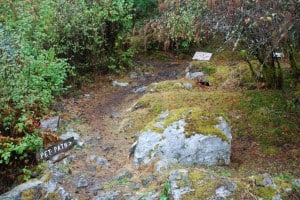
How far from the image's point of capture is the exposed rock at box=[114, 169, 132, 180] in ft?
19.1

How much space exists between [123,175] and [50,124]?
2.02 metres

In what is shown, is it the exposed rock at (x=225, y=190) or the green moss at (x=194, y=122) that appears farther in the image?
the green moss at (x=194, y=122)

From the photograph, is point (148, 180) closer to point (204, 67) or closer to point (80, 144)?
point (80, 144)

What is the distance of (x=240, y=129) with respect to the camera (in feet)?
23.1

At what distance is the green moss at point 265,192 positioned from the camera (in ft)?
16.5

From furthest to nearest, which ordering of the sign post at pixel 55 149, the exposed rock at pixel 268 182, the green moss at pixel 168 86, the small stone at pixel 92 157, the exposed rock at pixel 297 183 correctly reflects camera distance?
the green moss at pixel 168 86
the small stone at pixel 92 157
the sign post at pixel 55 149
the exposed rock at pixel 297 183
the exposed rock at pixel 268 182

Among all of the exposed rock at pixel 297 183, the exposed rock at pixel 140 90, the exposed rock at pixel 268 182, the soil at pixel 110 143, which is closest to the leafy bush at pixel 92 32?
the soil at pixel 110 143

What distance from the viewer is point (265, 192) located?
5051 mm

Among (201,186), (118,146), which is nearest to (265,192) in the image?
(201,186)

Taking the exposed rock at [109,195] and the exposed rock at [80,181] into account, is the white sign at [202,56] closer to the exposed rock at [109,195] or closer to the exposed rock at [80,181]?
the exposed rock at [80,181]

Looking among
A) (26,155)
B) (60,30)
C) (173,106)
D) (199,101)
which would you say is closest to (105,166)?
(26,155)

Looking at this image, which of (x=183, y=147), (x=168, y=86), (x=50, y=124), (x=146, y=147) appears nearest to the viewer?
(x=183, y=147)

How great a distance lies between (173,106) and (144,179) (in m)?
2.30

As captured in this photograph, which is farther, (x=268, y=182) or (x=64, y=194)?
(x=64, y=194)
